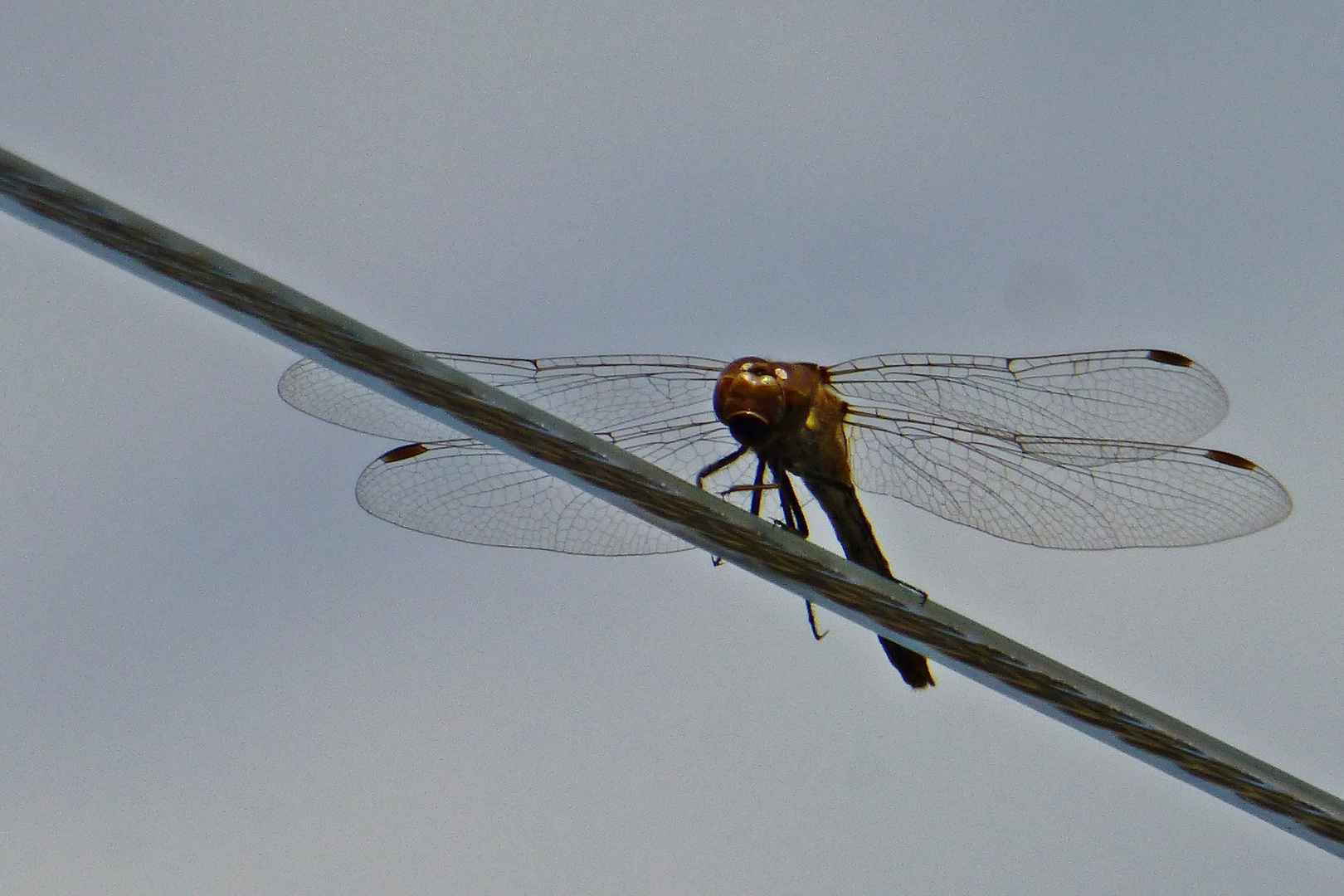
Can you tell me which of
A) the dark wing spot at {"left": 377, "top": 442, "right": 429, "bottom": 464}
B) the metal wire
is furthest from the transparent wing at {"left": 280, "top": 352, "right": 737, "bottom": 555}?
the metal wire

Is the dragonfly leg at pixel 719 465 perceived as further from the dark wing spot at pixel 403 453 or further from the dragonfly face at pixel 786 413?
the dark wing spot at pixel 403 453

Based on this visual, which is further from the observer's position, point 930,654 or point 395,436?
point 395,436

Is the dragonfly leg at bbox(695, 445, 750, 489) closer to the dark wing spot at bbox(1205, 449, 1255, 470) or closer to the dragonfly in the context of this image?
the dragonfly

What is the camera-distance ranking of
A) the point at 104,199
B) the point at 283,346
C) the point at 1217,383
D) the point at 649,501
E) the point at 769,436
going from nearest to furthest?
the point at 104,199, the point at 283,346, the point at 649,501, the point at 769,436, the point at 1217,383

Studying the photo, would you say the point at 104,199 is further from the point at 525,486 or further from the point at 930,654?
the point at 525,486

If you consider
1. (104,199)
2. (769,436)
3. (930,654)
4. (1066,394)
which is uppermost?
(1066,394)

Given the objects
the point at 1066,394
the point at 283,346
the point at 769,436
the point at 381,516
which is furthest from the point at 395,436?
the point at 283,346

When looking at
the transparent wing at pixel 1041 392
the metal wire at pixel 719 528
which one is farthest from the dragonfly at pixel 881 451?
the metal wire at pixel 719 528
